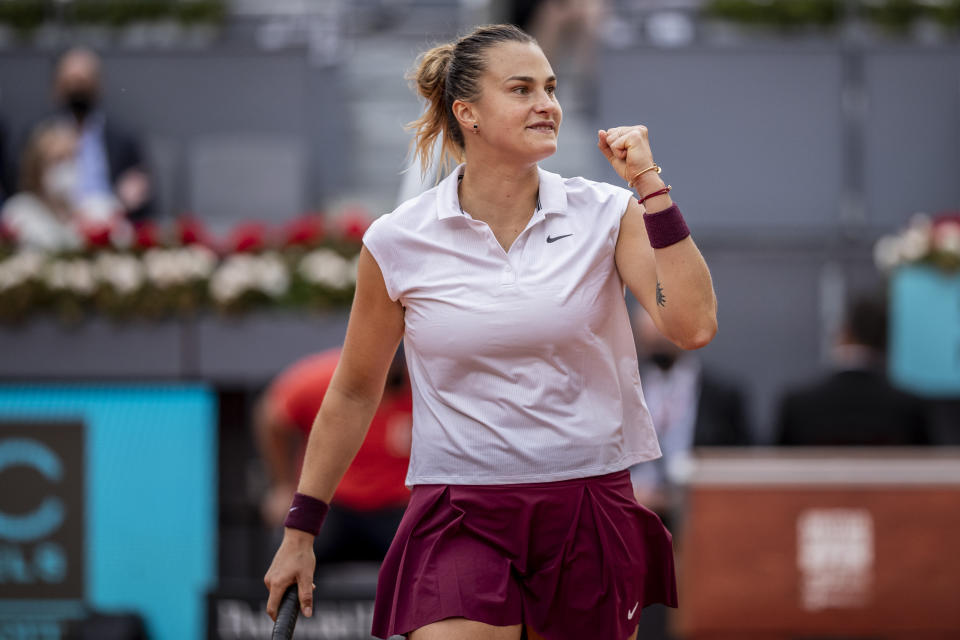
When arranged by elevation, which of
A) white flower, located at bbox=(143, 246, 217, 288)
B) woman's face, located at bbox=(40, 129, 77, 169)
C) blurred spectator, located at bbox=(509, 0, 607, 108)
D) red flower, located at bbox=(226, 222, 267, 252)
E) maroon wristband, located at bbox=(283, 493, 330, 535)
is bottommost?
maroon wristband, located at bbox=(283, 493, 330, 535)

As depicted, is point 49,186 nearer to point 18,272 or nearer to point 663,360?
point 18,272

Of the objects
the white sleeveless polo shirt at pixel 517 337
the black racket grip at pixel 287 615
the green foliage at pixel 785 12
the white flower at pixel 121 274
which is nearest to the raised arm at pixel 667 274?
the white sleeveless polo shirt at pixel 517 337

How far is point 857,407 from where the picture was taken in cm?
630

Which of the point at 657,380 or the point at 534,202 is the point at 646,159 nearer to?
the point at 534,202

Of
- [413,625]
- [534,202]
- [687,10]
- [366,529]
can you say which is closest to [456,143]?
[534,202]

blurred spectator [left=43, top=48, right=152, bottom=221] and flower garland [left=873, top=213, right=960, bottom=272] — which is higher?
blurred spectator [left=43, top=48, right=152, bottom=221]

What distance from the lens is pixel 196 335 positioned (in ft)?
22.9

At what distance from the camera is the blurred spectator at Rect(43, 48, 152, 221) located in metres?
8.69

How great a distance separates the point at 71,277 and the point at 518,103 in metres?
4.91

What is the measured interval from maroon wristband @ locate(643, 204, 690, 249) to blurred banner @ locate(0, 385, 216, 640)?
4455 mm

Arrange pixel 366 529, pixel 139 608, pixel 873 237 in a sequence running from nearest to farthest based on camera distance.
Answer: pixel 366 529 → pixel 139 608 → pixel 873 237

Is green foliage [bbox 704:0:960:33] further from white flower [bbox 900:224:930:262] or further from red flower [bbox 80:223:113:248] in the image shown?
red flower [bbox 80:223:113:248]

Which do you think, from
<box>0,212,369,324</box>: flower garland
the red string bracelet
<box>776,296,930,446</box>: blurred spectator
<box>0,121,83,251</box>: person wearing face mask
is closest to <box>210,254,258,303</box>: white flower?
<box>0,212,369,324</box>: flower garland

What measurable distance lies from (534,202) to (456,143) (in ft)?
0.75
